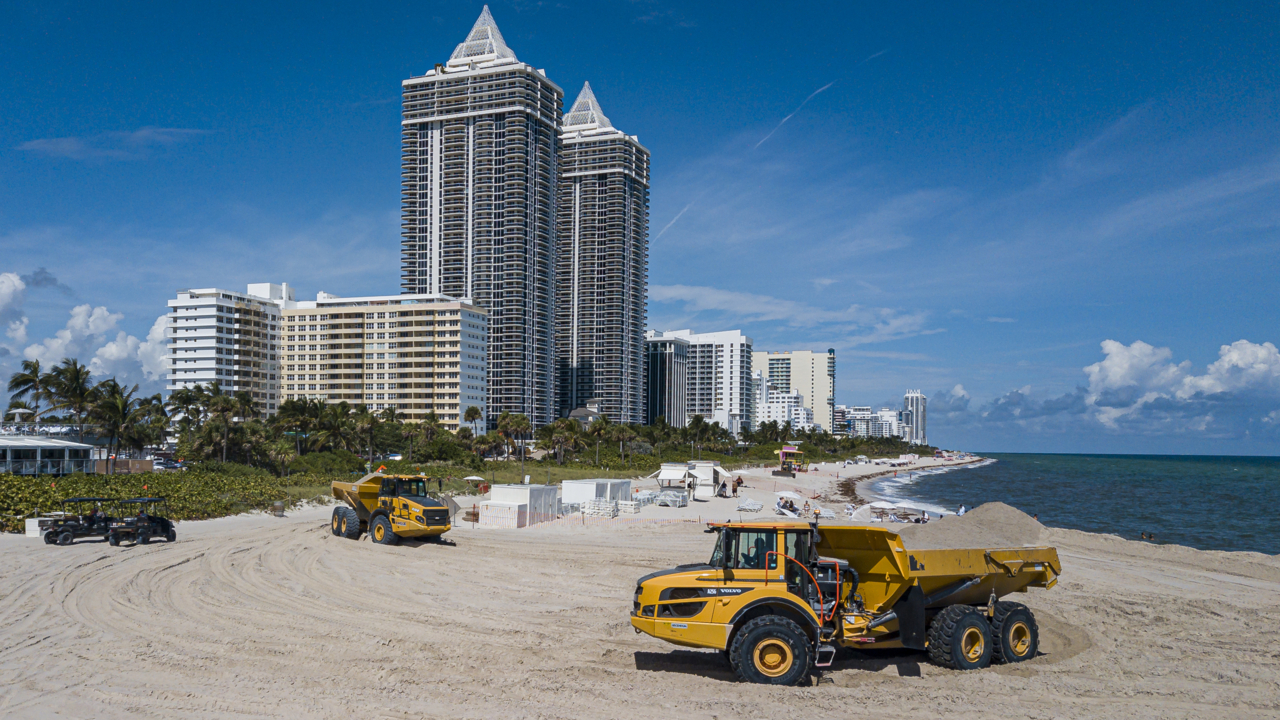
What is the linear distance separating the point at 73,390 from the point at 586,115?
435ft

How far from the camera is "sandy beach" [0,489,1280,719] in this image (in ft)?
32.1

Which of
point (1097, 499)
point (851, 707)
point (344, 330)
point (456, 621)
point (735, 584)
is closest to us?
point (851, 707)

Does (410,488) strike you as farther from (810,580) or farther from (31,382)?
(31,382)

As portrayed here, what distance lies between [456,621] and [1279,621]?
16.8m

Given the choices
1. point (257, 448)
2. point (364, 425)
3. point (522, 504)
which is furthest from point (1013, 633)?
point (364, 425)

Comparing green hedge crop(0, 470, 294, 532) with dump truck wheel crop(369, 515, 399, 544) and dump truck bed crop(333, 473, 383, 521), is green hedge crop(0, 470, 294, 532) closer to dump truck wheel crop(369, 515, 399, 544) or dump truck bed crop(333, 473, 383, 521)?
dump truck bed crop(333, 473, 383, 521)

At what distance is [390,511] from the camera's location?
25.8 meters

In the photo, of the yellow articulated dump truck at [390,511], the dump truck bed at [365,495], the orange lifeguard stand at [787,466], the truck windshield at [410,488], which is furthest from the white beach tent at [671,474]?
the orange lifeguard stand at [787,466]

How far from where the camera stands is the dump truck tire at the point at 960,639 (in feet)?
36.6

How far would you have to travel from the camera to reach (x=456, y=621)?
A: 48.2ft

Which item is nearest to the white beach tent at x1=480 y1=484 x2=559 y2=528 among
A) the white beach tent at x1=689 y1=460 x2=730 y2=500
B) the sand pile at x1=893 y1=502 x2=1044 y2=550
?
the sand pile at x1=893 y1=502 x2=1044 y2=550

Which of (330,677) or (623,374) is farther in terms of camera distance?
(623,374)

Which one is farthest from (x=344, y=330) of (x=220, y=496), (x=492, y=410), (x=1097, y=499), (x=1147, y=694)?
(x=1147, y=694)

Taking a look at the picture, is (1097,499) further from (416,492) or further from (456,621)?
(456,621)
